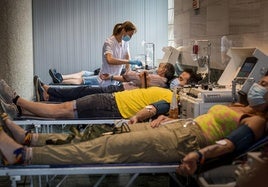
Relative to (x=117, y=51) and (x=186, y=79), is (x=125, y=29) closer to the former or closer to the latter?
(x=117, y=51)

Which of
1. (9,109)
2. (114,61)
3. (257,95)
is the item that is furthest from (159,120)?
(114,61)

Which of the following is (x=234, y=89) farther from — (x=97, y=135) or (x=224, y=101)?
(x=97, y=135)

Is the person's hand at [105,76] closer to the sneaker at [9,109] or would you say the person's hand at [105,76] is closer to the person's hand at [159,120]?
the sneaker at [9,109]

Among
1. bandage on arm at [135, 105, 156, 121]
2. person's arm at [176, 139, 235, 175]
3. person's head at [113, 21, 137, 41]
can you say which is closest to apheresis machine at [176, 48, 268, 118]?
bandage on arm at [135, 105, 156, 121]

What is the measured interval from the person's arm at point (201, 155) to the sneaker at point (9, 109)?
193 centimetres

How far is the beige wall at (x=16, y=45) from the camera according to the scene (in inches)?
180

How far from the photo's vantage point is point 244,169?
1.81 metres

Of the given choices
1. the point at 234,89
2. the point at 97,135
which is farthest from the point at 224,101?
the point at 97,135

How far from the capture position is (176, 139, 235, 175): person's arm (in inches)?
85.6

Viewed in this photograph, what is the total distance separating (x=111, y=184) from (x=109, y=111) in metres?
0.63

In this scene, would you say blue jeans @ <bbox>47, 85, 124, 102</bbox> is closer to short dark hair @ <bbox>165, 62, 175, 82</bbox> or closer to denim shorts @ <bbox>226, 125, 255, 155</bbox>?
short dark hair @ <bbox>165, 62, 175, 82</bbox>

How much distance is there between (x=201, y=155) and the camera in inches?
86.6

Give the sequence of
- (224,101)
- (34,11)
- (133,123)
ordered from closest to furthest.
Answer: (224,101)
(133,123)
(34,11)

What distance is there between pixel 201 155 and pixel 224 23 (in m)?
2.33
